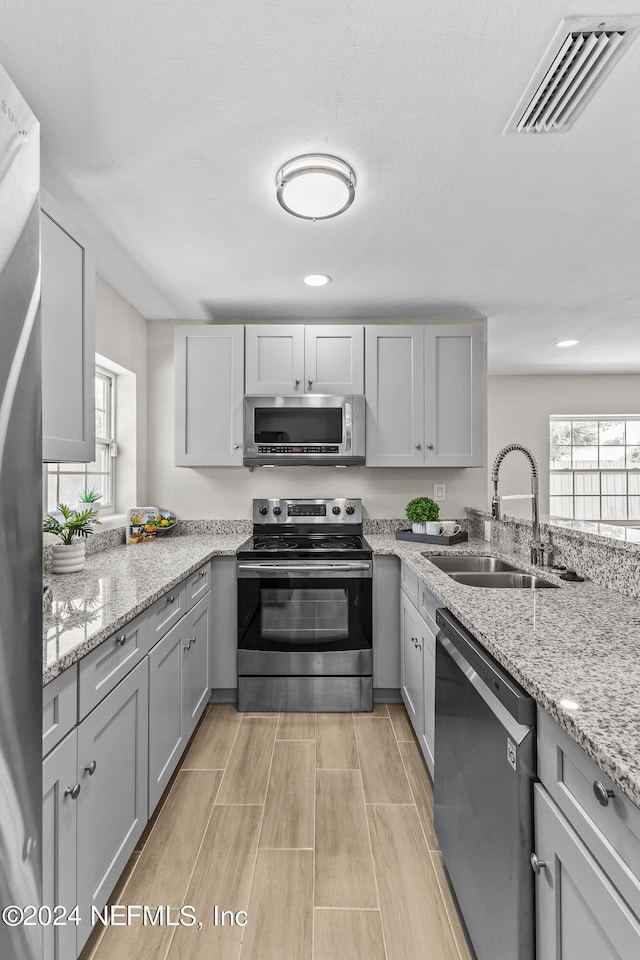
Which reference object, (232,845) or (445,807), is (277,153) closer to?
(445,807)

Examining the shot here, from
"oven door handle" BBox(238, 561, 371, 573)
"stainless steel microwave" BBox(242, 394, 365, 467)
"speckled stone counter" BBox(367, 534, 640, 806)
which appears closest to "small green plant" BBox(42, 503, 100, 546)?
"oven door handle" BBox(238, 561, 371, 573)

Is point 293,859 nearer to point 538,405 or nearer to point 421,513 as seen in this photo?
point 421,513

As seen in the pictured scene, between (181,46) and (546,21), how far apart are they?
0.89m

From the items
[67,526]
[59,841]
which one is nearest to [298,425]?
[67,526]

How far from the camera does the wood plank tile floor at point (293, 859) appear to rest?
139 centimetres

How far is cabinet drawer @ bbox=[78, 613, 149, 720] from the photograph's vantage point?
1.29 m

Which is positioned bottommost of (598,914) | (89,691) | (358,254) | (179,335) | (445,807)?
(445,807)

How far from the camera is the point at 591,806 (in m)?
0.83

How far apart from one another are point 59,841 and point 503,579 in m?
1.81

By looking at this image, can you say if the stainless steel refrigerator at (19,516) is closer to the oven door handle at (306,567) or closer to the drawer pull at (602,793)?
the drawer pull at (602,793)

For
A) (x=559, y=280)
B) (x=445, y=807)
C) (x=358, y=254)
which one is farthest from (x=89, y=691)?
(x=559, y=280)

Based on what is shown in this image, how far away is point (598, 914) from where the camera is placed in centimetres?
77

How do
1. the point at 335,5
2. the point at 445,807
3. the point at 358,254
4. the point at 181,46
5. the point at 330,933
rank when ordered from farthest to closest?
1. the point at 358,254
2. the point at 445,807
3. the point at 330,933
4. the point at 181,46
5. the point at 335,5

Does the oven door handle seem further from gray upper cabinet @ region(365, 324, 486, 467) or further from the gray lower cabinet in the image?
gray upper cabinet @ region(365, 324, 486, 467)
